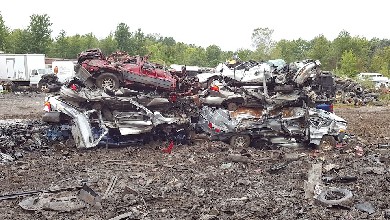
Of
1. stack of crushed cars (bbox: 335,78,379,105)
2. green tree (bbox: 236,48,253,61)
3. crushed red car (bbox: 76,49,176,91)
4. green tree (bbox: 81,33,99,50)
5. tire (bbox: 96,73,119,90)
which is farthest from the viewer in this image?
green tree (bbox: 81,33,99,50)

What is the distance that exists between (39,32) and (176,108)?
112 feet

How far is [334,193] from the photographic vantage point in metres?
7.48

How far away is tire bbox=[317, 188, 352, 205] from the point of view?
23.0 ft

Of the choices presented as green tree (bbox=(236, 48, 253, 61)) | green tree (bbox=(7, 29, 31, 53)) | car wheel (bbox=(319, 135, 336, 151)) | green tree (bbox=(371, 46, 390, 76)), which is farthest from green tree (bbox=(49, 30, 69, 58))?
car wheel (bbox=(319, 135, 336, 151))

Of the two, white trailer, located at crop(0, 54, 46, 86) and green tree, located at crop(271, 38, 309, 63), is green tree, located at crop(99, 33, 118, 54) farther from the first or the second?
A: green tree, located at crop(271, 38, 309, 63)

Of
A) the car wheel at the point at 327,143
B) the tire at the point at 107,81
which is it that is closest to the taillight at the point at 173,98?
the tire at the point at 107,81

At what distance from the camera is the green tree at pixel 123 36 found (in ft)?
156

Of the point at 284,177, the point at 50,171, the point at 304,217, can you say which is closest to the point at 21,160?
the point at 50,171

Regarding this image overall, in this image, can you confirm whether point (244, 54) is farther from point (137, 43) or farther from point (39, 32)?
point (39, 32)

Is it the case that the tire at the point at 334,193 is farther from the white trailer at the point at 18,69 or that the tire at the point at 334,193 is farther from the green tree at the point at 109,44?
the green tree at the point at 109,44

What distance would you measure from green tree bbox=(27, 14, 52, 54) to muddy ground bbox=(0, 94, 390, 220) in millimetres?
34524

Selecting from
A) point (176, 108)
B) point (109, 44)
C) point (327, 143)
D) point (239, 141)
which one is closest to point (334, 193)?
point (239, 141)

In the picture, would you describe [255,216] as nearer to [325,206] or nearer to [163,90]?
[325,206]

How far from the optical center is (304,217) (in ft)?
21.6
